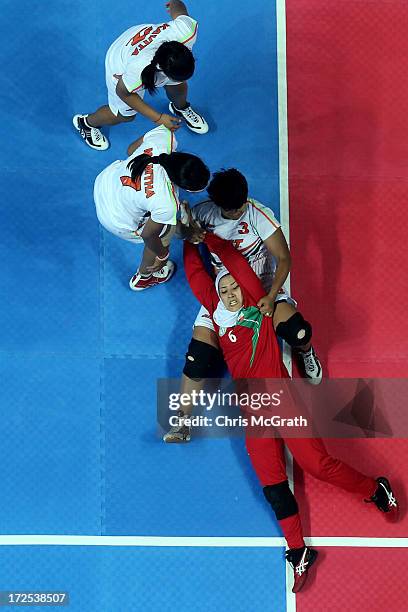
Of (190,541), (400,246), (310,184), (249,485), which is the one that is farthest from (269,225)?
(190,541)

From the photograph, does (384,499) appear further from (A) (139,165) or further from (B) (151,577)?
(A) (139,165)

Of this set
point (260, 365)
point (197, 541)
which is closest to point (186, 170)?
point (260, 365)

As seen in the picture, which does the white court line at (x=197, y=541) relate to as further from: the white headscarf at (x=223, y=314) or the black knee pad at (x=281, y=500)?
the white headscarf at (x=223, y=314)

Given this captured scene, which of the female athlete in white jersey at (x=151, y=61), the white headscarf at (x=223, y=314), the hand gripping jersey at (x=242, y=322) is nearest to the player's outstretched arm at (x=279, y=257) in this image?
the hand gripping jersey at (x=242, y=322)

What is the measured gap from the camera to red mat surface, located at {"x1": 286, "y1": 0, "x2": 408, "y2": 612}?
4.21 metres

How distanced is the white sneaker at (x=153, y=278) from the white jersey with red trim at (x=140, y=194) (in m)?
0.48

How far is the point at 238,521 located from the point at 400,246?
233cm

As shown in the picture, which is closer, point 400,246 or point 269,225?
point 269,225

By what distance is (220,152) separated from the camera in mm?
4352

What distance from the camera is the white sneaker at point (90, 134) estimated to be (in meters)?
4.27

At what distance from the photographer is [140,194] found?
3.32 m

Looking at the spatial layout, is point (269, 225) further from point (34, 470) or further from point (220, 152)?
point (34, 470)

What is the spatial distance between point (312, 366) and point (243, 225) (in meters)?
1.13

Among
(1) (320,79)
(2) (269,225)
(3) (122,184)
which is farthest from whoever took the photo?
(1) (320,79)
